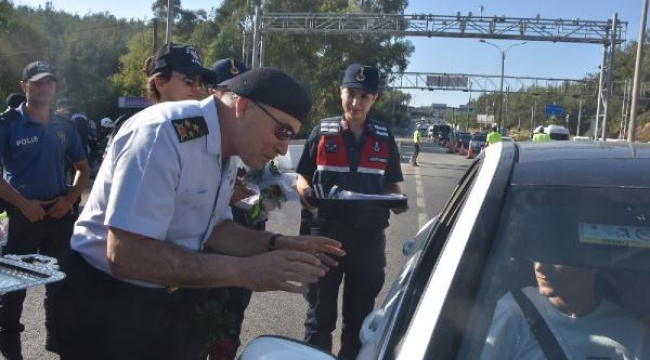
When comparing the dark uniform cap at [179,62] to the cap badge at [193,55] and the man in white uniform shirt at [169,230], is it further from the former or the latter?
the man in white uniform shirt at [169,230]

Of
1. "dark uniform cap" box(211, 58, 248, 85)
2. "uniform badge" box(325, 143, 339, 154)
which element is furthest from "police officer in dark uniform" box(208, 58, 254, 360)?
"uniform badge" box(325, 143, 339, 154)

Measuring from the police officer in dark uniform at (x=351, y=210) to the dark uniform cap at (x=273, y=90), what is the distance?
61.2 inches

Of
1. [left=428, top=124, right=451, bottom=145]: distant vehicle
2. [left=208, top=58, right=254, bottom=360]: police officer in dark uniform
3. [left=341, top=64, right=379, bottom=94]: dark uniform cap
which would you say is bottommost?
[left=428, top=124, right=451, bottom=145]: distant vehicle

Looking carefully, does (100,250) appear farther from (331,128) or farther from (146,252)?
(331,128)

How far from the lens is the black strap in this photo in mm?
1726

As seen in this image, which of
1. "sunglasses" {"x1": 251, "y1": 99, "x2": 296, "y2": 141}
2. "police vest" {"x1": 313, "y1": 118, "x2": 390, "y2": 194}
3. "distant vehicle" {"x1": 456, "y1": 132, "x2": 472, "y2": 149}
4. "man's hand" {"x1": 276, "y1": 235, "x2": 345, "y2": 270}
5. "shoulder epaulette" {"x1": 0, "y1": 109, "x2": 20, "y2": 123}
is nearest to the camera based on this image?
"sunglasses" {"x1": 251, "y1": 99, "x2": 296, "y2": 141}

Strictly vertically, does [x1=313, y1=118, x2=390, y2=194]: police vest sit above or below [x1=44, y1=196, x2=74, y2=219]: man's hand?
above

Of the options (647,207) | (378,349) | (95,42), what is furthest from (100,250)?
(95,42)

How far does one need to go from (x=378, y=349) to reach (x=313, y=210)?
2134mm

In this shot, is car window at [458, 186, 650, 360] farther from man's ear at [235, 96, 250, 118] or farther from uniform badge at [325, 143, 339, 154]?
uniform badge at [325, 143, 339, 154]

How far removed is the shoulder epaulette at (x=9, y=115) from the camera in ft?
13.2

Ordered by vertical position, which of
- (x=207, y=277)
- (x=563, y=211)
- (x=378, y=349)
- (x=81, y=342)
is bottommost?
(x=81, y=342)

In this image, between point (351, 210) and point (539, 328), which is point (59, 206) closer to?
point (351, 210)

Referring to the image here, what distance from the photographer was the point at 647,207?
6.04 ft
